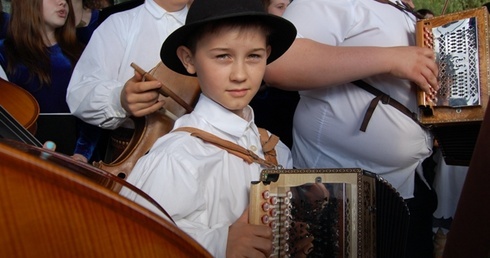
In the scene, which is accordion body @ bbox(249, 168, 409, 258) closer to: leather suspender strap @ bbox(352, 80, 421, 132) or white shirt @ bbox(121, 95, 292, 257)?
white shirt @ bbox(121, 95, 292, 257)

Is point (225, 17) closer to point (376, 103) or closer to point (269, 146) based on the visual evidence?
point (269, 146)

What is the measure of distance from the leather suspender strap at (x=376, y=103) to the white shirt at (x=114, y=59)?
2.74ft

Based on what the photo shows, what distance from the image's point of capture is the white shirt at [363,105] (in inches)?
73.0

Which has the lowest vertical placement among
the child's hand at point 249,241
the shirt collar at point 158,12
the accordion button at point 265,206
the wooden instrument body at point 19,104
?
the child's hand at point 249,241

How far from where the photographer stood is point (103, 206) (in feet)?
2.22

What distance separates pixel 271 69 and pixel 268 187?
0.54 metres

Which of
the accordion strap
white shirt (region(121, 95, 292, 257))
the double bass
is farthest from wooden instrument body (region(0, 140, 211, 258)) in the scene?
the accordion strap

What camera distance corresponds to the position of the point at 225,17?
4.78 ft

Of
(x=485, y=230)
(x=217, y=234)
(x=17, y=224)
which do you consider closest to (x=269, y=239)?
(x=217, y=234)

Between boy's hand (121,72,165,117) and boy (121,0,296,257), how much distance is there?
15 cm

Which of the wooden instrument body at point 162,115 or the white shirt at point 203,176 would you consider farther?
the wooden instrument body at point 162,115

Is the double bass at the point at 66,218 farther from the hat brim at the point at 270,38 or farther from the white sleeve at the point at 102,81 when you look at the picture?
the white sleeve at the point at 102,81

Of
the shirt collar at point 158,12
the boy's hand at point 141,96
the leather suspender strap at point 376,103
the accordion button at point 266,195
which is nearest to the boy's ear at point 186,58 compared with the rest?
the boy's hand at point 141,96

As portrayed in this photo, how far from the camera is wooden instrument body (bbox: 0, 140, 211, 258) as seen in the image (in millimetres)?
628
